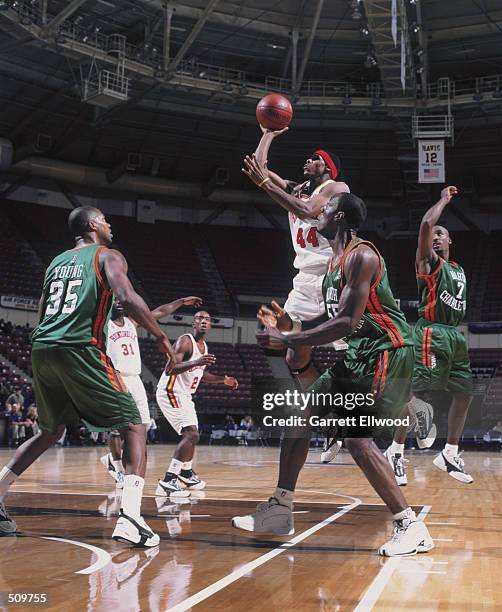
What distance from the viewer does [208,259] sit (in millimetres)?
29797

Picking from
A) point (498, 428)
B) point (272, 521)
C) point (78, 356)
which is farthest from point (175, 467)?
point (498, 428)

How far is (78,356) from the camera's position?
4.33 meters

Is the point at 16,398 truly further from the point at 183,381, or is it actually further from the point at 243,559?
the point at 243,559

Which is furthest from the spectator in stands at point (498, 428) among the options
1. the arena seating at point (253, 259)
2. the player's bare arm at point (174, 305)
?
the player's bare arm at point (174, 305)

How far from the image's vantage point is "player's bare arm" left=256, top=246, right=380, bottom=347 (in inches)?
159

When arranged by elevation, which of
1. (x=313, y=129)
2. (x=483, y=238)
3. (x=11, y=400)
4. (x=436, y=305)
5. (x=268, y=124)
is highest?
(x=313, y=129)

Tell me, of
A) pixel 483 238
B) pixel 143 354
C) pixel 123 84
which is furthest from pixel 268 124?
pixel 483 238

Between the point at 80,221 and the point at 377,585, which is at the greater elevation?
the point at 80,221

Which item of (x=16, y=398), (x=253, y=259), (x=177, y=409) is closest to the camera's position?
(x=177, y=409)

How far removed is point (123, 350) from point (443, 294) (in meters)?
3.36

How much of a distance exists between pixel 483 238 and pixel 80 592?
29112 mm

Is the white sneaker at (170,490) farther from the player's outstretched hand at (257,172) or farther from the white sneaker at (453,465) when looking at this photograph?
the player's outstretched hand at (257,172)

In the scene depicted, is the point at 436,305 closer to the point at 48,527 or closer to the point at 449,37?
the point at 48,527

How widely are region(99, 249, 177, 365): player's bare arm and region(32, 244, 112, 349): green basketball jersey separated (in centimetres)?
9
